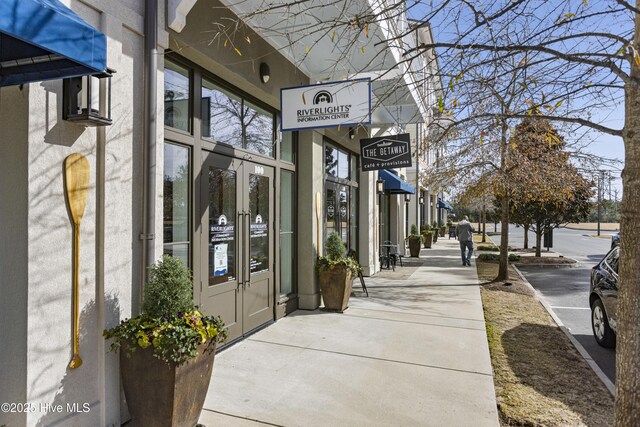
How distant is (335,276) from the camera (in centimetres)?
742

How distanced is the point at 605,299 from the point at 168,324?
18.9 feet

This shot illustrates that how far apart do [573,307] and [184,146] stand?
27.7ft

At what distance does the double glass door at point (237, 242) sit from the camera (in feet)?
17.3

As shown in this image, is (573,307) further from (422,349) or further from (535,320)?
(422,349)

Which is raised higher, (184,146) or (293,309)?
(184,146)

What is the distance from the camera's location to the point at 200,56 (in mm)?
4844

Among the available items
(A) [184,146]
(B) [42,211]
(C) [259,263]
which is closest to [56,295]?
(B) [42,211]

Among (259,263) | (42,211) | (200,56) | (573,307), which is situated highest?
(200,56)

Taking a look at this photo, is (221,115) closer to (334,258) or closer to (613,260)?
(334,258)

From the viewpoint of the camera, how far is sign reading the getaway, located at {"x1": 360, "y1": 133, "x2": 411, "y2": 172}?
8.96 metres

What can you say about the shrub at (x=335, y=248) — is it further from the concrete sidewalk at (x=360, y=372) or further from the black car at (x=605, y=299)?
the black car at (x=605, y=299)

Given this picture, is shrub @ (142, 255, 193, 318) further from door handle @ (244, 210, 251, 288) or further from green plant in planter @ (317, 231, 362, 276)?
green plant in planter @ (317, 231, 362, 276)

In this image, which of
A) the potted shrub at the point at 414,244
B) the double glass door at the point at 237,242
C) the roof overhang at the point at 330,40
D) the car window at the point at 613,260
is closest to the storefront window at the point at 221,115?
the double glass door at the point at 237,242

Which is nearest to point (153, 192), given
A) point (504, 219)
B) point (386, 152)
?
point (386, 152)
